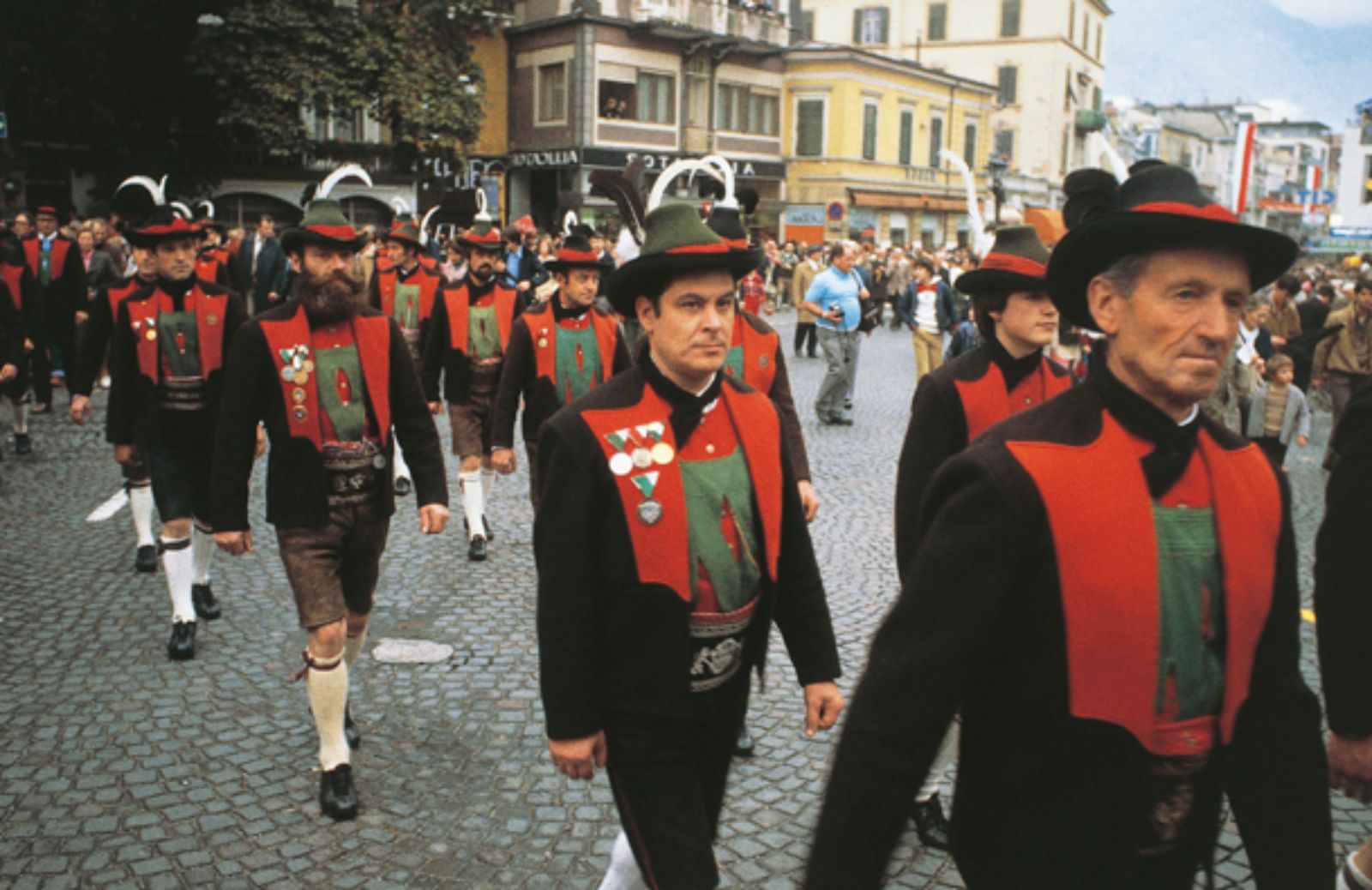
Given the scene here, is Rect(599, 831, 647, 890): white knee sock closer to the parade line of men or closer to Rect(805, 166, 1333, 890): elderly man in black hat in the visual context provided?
the parade line of men

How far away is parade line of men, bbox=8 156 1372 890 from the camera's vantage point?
1.90m

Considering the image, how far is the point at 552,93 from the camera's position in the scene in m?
36.9

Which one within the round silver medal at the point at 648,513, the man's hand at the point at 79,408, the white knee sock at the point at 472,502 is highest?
the round silver medal at the point at 648,513

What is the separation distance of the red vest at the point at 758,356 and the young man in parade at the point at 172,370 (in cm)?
271

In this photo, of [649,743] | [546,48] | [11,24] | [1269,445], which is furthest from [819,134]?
[649,743]

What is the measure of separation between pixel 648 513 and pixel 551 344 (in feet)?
12.6

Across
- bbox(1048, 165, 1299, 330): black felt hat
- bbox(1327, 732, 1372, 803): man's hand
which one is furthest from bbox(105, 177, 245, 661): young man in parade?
bbox(1327, 732, 1372, 803): man's hand

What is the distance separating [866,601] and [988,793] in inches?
189

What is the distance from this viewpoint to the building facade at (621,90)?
1410 inches

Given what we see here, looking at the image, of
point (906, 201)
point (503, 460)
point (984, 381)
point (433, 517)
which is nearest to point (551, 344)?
point (503, 460)

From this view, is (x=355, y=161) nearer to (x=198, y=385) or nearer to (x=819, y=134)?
(x=819, y=134)

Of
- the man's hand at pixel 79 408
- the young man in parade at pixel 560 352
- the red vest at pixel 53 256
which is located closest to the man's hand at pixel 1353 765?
the young man in parade at pixel 560 352

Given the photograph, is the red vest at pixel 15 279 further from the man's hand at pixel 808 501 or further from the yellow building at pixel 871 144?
the yellow building at pixel 871 144

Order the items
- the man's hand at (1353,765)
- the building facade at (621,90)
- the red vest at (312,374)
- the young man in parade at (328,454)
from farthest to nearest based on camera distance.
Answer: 1. the building facade at (621,90)
2. the red vest at (312,374)
3. the young man in parade at (328,454)
4. the man's hand at (1353,765)
